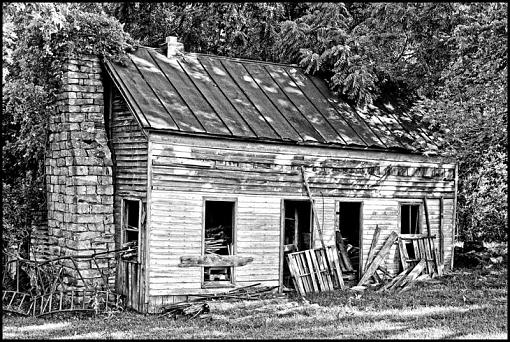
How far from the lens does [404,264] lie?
20.3m

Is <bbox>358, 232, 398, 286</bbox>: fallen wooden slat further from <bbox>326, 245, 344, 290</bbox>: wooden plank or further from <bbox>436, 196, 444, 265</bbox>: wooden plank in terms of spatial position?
<bbox>436, 196, 444, 265</bbox>: wooden plank

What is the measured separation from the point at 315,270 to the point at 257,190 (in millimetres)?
2654

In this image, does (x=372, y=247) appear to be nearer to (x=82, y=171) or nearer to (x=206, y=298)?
(x=206, y=298)

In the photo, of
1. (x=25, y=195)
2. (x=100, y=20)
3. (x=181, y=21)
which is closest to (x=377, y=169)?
(x=100, y=20)

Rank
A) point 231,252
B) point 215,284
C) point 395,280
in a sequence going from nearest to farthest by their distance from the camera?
point 215,284 < point 231,252 < point 395,280

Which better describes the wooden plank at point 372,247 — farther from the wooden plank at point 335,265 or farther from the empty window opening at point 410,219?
the empty window opening at point 410,219

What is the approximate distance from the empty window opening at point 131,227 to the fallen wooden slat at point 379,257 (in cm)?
613

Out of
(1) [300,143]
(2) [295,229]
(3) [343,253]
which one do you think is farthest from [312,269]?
(1) [300,143]

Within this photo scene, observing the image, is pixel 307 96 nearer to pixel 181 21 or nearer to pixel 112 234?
pixel 112 234

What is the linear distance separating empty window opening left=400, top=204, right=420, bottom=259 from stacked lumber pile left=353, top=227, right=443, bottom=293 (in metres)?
0.25

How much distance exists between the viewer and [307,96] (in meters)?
21.2

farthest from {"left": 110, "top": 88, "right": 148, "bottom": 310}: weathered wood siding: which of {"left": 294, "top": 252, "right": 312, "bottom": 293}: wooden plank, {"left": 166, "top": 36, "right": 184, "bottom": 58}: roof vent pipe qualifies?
{"left": 294, "top": 252, "right": 312, "bottom": 293}: wooden plank

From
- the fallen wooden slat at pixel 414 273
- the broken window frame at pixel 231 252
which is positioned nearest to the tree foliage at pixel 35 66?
the broken window frame at pixel 231 252

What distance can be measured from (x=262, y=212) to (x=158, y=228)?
278 cm
